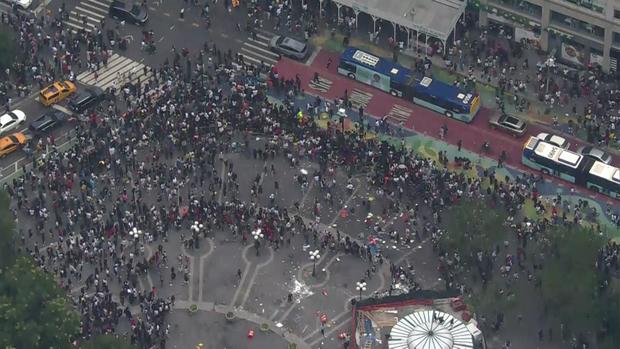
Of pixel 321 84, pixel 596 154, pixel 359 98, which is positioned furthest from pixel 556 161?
pixel 321 84

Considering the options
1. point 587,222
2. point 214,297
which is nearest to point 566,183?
point 587,222

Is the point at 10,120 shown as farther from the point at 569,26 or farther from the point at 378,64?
the point at 569,26

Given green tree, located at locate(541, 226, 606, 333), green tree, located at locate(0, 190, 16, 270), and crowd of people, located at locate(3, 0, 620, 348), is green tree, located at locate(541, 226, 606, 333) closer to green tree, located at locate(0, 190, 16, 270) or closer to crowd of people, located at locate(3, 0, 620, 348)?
crowd of people, located at locate(3, 0, 620, 348)

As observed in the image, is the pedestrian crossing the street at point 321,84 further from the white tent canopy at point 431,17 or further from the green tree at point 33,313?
the green tree at point 33,313

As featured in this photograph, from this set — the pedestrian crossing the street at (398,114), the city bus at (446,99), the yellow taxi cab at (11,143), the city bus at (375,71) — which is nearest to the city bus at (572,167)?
the city bus at (446,99)

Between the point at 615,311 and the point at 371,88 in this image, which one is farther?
the point at 371,88

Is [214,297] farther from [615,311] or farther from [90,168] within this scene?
[615,311]
